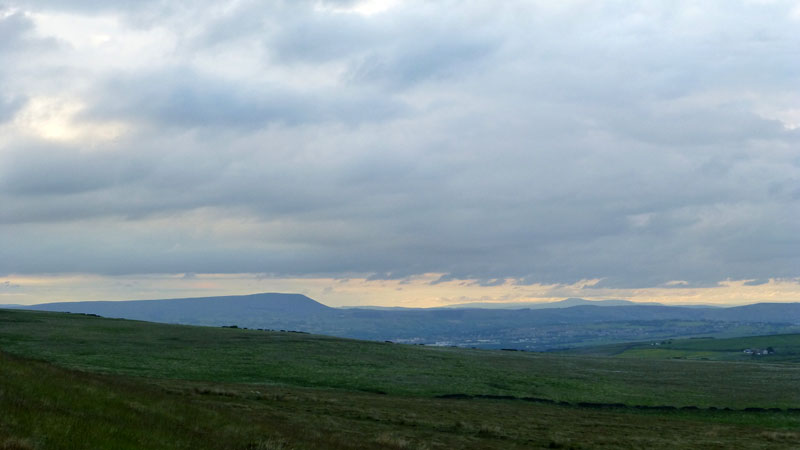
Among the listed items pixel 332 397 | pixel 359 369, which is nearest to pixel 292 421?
pixel 332 397

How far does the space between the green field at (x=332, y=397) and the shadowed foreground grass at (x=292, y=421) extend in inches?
4.4

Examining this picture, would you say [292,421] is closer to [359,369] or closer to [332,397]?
[332,397]

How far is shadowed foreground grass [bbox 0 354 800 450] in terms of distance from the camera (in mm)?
18906

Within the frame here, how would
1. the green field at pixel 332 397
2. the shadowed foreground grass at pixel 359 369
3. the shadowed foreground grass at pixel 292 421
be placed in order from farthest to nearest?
the shadowed foreground grass at pixel 359 369, the green field at pixel 332 397, the shadowed foreground grass at pixel 292 421

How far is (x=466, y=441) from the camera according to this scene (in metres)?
35.7

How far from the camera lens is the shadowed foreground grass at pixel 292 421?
18.9 m

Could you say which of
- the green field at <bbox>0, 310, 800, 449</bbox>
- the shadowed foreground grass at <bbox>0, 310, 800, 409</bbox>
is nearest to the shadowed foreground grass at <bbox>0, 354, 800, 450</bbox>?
the green field at <bbox>0, 310, 800, 449</bbox>

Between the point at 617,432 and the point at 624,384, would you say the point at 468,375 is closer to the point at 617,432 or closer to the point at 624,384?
the point at 624,384

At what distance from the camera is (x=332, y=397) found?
164 feet

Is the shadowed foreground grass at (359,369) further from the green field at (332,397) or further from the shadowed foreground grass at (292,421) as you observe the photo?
the shadowed foreground grass at (292,421)

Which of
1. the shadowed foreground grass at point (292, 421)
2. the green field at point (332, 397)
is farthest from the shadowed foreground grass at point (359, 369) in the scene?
the shadowed foreground grass at point (292, 421)

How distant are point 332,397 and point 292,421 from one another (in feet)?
52.6

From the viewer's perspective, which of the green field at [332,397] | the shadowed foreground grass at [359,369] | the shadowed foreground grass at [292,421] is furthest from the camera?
the shadowed foreground grass at [359,369]

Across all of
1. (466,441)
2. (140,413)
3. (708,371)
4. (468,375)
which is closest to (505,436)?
(466,441)
